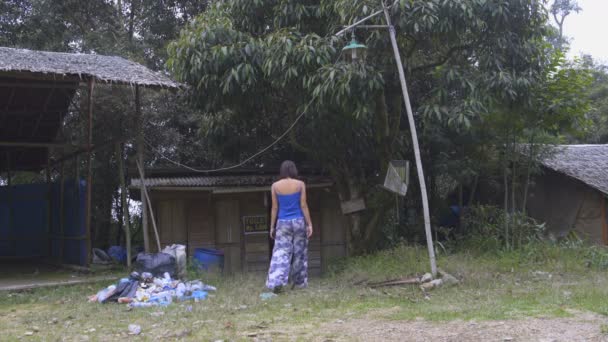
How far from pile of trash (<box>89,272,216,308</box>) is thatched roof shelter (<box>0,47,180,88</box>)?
3097mm

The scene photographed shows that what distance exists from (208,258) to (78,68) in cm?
413

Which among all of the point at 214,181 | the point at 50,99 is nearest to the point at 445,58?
the point at 214,181

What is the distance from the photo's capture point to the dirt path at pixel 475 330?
18.0 feet

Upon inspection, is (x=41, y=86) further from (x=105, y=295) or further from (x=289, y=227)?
(x=289, y=227)

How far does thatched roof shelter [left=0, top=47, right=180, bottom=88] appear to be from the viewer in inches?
363

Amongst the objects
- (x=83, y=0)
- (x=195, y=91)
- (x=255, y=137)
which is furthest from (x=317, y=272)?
(x=83, y=0)

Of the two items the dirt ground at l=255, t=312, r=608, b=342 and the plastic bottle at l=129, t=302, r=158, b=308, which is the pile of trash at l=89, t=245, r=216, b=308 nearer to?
the plastic bottle at l=129, t=302, r=158, b=308

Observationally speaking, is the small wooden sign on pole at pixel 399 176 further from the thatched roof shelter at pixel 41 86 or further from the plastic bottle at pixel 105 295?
the plastic bottle at pixel 105 295

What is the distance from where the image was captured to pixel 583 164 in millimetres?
14773

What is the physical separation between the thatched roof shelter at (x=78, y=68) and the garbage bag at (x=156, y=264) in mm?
2747

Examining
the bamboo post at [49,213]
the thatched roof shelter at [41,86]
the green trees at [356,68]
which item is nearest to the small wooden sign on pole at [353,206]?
the green trees at [356,68]

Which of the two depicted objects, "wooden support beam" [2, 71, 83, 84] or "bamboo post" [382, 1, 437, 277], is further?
"wooden support beam" [2, 71, 83, 84]

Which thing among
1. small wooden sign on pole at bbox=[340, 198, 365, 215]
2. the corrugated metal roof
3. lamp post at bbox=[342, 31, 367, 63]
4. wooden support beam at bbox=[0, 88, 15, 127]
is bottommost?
small wooden sign on pole at bbox=[340, 198, 365, 215]

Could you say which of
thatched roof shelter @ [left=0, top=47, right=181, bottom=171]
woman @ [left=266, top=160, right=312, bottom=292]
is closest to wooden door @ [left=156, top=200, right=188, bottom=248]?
thatched roof shelter @ [left=0, top=47, right=181, bottom=171]
